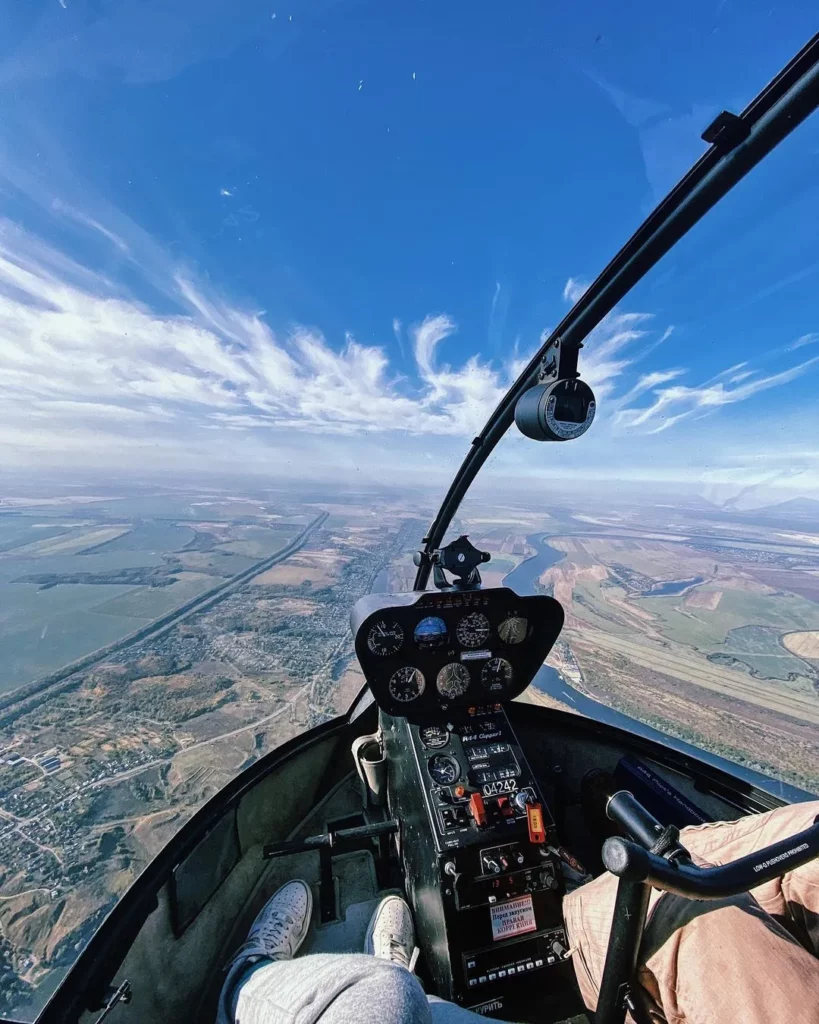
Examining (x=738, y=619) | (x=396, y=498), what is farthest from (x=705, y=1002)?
(x=396, y=498)

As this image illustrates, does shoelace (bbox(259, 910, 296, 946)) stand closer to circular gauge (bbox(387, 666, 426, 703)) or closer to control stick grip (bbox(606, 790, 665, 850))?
circular gauge (bbox(387, 666, 426, 703))

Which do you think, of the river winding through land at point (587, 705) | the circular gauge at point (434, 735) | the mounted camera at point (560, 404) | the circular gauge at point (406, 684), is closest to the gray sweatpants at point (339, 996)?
the circular gauge at point (434, 735)

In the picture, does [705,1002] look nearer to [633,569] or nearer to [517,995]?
[517,995]

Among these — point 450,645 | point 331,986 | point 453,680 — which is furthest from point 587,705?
point 331,986

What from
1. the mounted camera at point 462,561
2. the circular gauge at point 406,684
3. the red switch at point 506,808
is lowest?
the red switch at point 506,808

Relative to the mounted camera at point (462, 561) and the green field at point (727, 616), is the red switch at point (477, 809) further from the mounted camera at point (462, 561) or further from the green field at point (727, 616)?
the green field at point (727, 616)

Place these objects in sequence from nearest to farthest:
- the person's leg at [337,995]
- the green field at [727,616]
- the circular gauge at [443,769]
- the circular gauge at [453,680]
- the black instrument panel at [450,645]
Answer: the person's leg at [337,995], the circular gauge at [443,769], the black instrument panel at [450,645], the circular gauge at [453,680], the green field at [727,616]

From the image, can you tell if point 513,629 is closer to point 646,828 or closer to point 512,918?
point 512,918
